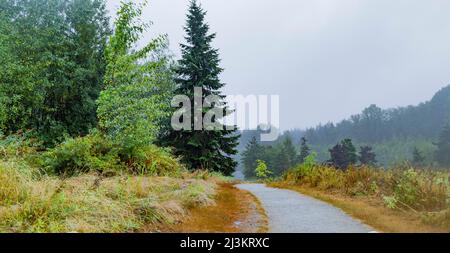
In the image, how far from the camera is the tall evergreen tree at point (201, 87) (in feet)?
78.8

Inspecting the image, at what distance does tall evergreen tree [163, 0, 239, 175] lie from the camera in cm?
2403

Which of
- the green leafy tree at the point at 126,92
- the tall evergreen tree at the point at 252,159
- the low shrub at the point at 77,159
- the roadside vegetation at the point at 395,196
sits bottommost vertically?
the tall evergreen tree at the point at 252,159

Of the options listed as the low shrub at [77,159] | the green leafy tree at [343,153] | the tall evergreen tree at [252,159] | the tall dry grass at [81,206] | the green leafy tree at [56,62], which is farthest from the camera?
the tall evergreen tree at [252,159]

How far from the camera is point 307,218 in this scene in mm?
7535

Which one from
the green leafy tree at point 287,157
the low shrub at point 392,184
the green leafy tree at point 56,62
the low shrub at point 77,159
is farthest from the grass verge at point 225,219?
the green leafy tree at point 287,157

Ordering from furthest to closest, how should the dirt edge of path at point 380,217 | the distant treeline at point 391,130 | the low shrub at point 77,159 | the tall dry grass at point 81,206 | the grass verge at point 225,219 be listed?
the distant treeline at point 391,130 → the low shrub at point 77,159 → the grass verge at point 225,219 → the dirt edge of path at point 380,217 → the tall dry grass at point 81,206

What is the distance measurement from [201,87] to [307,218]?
17714mm

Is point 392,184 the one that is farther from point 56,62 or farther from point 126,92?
point 56,62

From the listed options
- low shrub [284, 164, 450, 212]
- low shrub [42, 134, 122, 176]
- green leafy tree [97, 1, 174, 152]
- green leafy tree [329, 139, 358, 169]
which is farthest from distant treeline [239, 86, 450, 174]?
low shrub [42, 134, 122, 176]

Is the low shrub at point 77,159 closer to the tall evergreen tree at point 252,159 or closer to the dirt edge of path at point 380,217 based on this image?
the dirt edge of path at point 380,217

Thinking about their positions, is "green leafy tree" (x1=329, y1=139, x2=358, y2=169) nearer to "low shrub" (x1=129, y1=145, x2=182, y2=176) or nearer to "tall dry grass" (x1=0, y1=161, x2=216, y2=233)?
"low shrub" (x1=129, y1=145, x2=182, y2=176)

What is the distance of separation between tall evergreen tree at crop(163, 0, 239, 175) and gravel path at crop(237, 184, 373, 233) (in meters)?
13.8

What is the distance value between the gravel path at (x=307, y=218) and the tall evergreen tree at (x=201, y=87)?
13.8m

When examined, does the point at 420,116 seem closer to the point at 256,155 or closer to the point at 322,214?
the point at 256,155
